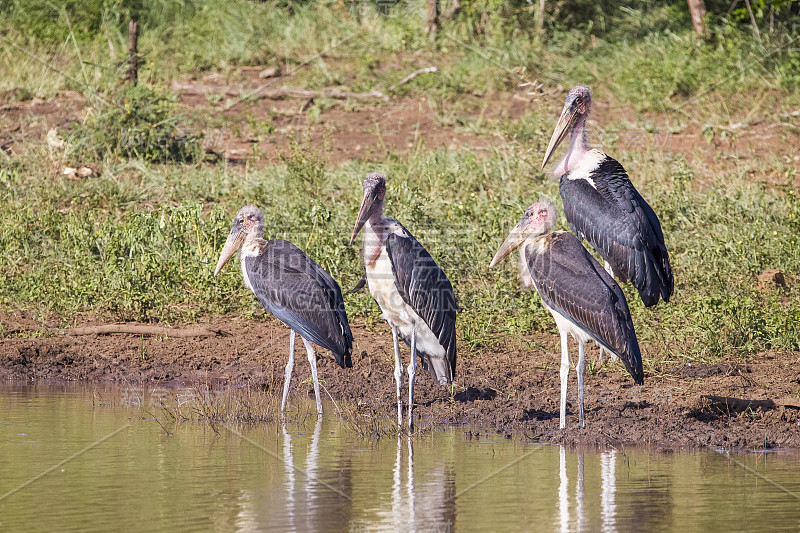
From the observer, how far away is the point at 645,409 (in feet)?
19.0

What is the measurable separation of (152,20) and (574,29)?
4.92 m

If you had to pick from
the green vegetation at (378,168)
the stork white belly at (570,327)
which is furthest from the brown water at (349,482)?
the green vegetation at (378,168)

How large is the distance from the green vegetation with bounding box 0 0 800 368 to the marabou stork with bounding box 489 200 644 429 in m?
1.09

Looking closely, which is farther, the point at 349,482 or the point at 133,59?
the point at 133,59

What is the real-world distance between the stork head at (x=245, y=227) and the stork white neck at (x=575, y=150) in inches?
68.3

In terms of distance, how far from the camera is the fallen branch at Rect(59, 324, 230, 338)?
7.34 m

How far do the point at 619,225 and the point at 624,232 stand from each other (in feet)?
0.15

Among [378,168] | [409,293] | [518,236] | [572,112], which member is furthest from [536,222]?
[378,168]

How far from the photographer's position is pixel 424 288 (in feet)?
19.2

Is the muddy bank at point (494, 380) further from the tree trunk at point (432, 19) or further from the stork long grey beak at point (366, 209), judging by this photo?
the tree trunk at point (432, 19)

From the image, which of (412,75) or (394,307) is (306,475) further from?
(412,75)

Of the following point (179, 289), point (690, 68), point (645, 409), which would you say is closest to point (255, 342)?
point (179, 289)

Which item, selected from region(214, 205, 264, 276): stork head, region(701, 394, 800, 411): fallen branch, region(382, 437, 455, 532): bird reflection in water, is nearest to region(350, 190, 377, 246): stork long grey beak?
region(214, 205, 264, 276): stork head

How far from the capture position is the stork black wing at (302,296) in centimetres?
602
